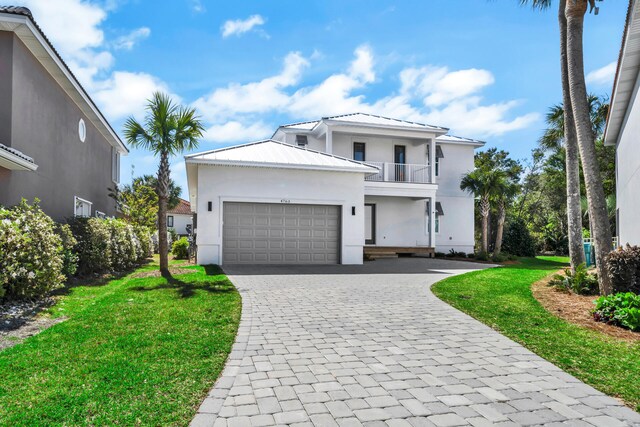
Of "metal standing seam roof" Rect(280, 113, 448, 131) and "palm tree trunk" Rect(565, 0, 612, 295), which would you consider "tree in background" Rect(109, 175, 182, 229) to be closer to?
"metal standing seam roof" Rect(280, 113, 448, 131)

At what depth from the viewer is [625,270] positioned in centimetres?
760

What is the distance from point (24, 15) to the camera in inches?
377

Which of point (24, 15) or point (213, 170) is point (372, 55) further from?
point (24, 15)

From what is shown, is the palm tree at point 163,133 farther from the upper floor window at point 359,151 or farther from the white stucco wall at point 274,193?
the upper floor window at point 359,151

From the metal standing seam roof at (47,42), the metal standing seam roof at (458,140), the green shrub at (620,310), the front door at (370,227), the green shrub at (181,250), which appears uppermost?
the metal standing seam roof at (458,140)

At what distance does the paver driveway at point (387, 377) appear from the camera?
350 centimetres

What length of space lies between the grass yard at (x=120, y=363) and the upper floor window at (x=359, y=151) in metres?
15.3

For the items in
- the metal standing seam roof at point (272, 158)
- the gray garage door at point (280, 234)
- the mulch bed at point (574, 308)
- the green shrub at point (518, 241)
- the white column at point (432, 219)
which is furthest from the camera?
the green shrub at point (518, 241)

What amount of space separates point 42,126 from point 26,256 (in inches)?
219

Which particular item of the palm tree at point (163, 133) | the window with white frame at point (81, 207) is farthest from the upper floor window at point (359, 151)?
the window with white frame at point (81, 207)

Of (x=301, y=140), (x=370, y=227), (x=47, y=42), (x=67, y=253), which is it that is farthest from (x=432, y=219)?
(x=47, y=42)

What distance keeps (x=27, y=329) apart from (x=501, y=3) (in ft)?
43.6

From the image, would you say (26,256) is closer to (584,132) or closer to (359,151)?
(584,132)

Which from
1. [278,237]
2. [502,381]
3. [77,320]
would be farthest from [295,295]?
[278,237]
